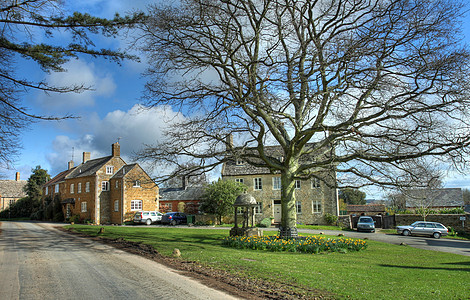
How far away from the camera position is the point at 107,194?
42625 mm

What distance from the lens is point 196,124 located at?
621 inches

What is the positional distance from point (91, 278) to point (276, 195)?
32.2 metres

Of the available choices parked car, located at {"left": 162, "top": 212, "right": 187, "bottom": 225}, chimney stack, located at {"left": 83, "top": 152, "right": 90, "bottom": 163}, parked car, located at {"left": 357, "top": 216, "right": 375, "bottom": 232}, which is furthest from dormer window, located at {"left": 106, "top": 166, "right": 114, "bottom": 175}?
A: parked car, located at {"left": 357, "top": 216, "right": 375, "bottom": 232}

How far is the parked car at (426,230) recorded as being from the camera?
1114 inches

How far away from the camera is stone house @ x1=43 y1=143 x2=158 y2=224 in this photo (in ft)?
133

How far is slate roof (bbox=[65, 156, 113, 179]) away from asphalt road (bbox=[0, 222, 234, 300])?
31.8m

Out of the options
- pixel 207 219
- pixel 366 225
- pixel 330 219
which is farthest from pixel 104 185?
pixel 366 225

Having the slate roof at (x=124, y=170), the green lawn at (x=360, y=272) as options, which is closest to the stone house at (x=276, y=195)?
A: the slate roof at (x=124, y=170)

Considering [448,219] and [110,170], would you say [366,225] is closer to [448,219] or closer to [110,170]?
[448,219]

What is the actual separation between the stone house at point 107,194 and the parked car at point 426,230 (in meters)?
28.8

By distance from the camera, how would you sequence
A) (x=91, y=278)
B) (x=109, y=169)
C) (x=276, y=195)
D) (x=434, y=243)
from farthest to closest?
(x=109, y=169) → (x=276, y=195) → (x=434, y=243) → (x=91, y=278)

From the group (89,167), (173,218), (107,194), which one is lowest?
(173,218)

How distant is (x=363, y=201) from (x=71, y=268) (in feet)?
246

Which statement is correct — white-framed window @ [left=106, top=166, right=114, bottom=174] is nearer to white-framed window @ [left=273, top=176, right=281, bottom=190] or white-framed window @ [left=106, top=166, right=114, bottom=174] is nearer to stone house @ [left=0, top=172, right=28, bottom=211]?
white-framed window @ [left=273, top=176, right=281, bottom=190]
